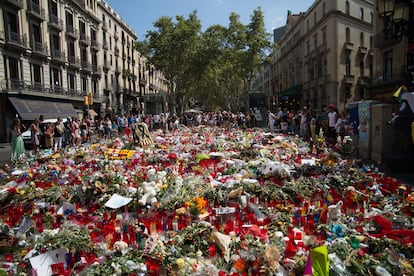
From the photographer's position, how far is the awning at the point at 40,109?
21.8m

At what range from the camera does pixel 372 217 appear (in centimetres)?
395

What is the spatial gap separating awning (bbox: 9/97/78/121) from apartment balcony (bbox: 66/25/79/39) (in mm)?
7431

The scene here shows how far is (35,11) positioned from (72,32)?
615 cm

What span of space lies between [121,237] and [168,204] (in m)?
1.11

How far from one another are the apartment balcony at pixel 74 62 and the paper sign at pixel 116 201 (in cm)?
2916

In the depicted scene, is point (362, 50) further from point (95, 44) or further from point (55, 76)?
point (55, 76)

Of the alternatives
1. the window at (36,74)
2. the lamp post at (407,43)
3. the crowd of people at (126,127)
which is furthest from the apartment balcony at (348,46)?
the window at (36,74)

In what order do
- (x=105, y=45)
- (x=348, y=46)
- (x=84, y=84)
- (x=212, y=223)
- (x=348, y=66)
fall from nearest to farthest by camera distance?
(x=212, y=223) < (x=348, y=46) < (x=348, y=66) < (x=84, y=84) < (x=105, y=45)

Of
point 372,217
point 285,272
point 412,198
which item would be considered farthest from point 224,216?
point 412,198

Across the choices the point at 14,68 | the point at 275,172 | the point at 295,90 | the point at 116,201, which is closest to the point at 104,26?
the point at 14,68

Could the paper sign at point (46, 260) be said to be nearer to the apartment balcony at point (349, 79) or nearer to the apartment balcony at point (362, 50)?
the apartment balcony at point (349, 79)

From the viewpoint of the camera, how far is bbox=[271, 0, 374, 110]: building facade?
3134 centimetres

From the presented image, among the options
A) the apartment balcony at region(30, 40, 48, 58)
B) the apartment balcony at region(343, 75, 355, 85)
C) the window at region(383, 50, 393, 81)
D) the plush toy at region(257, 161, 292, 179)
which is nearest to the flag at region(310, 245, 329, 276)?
the plush toy at region(257, 161, 292, 179)

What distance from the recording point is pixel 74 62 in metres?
30.7
